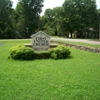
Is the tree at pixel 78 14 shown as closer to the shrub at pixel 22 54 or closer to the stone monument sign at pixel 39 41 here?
the stone monument sign at pixel 39 41

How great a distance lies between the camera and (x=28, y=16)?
153 feet

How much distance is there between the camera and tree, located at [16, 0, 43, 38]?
45.1 m

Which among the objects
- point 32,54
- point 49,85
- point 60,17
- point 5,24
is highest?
point 60,17

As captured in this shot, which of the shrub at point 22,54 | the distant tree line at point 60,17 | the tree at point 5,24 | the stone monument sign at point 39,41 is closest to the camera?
the shrub at point 22,54

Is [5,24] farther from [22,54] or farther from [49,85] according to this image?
[49,85]

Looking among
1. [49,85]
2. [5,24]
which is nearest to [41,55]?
[49,85]

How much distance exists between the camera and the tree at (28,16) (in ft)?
148

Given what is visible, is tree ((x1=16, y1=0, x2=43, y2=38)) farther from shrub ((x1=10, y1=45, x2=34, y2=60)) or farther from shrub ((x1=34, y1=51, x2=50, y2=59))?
shrub ((x1=10, y1=45, x2=34, y2=60))

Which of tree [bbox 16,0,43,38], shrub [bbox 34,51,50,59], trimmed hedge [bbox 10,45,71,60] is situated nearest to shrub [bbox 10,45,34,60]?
trimmed hedge [bbox 10,45,71,60]

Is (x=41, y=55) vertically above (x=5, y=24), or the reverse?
(x=5, y=24)

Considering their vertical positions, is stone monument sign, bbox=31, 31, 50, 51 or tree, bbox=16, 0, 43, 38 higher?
tree, bbox=16, 0, 43, 38

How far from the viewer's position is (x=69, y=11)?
45.2 meters

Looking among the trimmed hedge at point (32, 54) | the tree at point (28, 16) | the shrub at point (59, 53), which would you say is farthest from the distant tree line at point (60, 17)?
the shrub at point (59, 53)

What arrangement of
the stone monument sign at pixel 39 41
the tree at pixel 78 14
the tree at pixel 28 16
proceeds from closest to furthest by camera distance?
the stone monument sign at pixel 39 41 → the tree at pixel 78 14 → the tree at pixel 28 16
